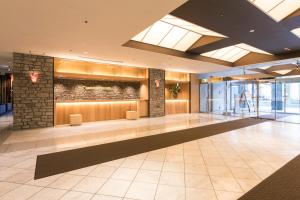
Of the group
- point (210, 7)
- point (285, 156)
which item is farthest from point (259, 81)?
point (210, 7)

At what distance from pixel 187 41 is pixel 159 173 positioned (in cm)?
633

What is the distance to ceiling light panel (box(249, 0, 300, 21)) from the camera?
464cm

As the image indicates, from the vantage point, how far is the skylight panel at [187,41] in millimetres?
7594

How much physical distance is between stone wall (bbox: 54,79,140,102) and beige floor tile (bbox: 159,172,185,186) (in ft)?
23.7

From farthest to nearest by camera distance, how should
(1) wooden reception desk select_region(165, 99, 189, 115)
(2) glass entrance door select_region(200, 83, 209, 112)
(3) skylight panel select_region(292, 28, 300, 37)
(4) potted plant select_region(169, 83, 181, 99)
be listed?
(2) glass entrance door select_region(200, 83, 209, 112) < (4) potted plant select_region(169, 83, 181, 99) < (1) wooden reception desk select_region(165, 99, 189, 115) < (3) skylight panel select_region(292, 28, 300, 37)

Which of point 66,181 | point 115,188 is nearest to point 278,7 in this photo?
point 115,188

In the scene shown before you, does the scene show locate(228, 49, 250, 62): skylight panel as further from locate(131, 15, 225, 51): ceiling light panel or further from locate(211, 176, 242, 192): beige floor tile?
locate(211, 176, 242, 192): beige floor tile

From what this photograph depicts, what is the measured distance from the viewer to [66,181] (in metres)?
3.09

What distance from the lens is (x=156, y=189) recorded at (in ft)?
9.34

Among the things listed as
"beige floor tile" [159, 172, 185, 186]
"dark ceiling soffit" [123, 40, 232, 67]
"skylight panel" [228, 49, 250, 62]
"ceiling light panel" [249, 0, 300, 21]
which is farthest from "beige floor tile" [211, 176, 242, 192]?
"skylight panel" [228, 49, 250, 62]

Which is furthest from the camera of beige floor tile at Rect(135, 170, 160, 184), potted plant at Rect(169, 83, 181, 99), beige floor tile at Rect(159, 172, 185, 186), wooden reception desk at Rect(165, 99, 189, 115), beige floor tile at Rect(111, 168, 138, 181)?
potted plant at Rect(169, 83, 181, 99)

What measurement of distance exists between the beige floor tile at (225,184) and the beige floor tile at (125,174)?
4.90ft

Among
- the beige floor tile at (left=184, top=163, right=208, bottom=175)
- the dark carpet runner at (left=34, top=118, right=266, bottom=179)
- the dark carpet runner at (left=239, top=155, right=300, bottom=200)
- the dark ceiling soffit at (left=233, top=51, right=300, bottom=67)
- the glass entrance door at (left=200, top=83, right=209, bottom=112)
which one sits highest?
the dark ceiling soffit at (left=233, top=51, right=300, bottom=67)

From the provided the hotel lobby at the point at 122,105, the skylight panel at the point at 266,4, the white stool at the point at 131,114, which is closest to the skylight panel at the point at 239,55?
the hotel lobby at the point at 122,105
